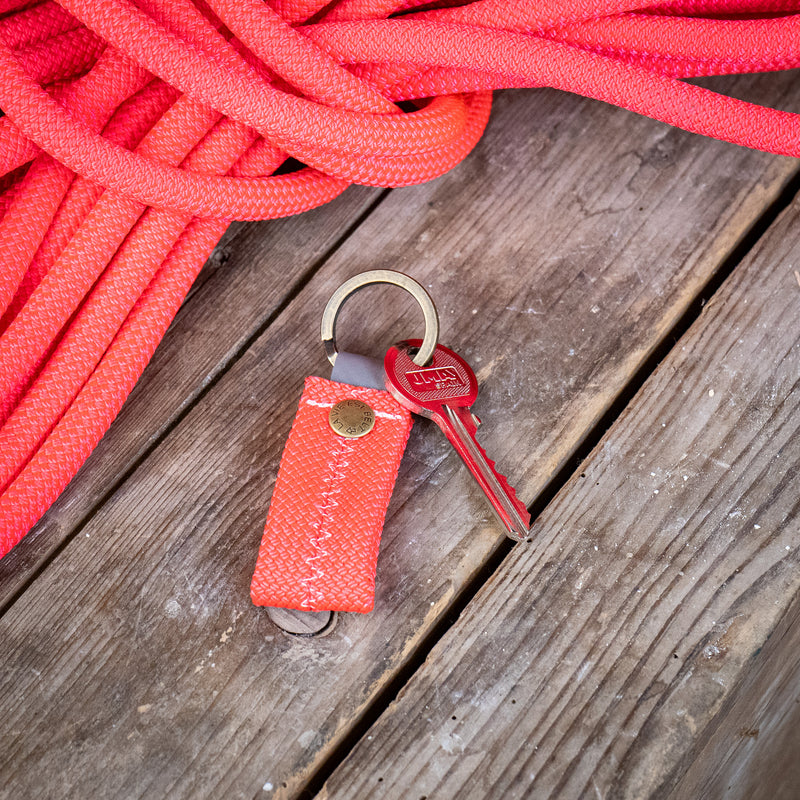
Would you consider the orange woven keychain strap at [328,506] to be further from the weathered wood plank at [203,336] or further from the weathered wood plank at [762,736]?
the weathered wood plank at [762,736]

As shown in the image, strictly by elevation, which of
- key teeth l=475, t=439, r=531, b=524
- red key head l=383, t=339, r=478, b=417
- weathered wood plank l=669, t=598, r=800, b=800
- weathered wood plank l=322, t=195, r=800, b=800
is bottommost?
weathered wood plank l=669, t=598, r=800, b=800

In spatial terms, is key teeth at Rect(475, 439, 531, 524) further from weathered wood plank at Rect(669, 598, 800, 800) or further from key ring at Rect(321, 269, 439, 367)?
weathered wood plank at Rect(669, 598, 800, 800)

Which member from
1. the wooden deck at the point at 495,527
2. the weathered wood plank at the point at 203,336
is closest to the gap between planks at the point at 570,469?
the wooden deck at the point at 495,527

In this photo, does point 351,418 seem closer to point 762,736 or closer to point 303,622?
point 303,622

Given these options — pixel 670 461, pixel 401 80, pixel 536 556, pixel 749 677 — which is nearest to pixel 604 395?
pixel 670 461

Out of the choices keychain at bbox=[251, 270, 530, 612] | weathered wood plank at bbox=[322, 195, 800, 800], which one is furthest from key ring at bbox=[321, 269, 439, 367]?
weathered wood plank at bbox=[322, 195, 800, 800]

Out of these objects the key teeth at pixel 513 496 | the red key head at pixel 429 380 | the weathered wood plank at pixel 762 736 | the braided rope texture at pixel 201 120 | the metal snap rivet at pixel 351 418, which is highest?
the braided rope texture at pixel 201 120

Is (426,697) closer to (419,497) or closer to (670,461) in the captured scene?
(419,497)
